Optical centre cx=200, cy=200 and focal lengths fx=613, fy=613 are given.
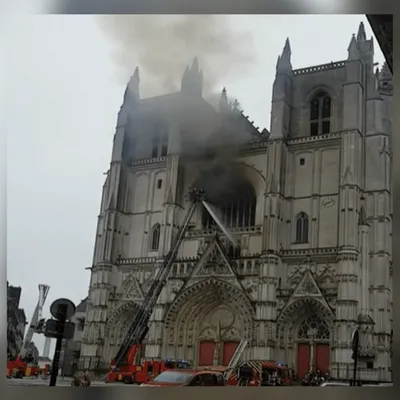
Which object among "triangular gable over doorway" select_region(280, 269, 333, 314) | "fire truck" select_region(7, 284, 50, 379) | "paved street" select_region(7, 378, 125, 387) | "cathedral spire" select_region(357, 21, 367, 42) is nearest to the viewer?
"paved street" select_region(7, 378, 125, 387)

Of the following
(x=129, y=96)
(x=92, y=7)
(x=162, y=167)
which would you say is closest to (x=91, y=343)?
(x=162, y=167)

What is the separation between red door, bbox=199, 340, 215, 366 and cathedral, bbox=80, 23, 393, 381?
1 centimetres

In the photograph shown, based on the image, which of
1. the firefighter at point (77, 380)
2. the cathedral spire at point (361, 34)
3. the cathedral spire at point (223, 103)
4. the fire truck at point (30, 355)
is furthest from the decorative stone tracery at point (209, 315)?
the cathedral spire at point (361, 34)

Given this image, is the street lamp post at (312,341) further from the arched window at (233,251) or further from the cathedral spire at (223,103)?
the cathedral spire at (223,103)

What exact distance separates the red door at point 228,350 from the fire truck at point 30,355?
125 centimetres

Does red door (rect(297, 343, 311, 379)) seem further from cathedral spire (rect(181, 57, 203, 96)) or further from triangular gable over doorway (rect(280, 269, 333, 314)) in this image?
cathedral spire (rect(181, 57, 203, 96))

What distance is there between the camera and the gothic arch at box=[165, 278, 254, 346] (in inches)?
185

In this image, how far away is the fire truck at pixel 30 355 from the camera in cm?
406

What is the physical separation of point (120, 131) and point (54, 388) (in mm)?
1872

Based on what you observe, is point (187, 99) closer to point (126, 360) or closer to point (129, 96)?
point (129, 96)

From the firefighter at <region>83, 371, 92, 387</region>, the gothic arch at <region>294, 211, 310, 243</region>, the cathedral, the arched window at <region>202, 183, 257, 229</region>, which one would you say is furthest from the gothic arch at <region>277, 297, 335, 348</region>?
the firefighter at <region>83, 371, 92, 387</region>

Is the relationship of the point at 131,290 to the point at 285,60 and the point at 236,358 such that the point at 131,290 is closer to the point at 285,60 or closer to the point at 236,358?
the point at 236,358

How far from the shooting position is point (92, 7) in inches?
164

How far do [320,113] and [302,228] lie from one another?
92 centimetres
